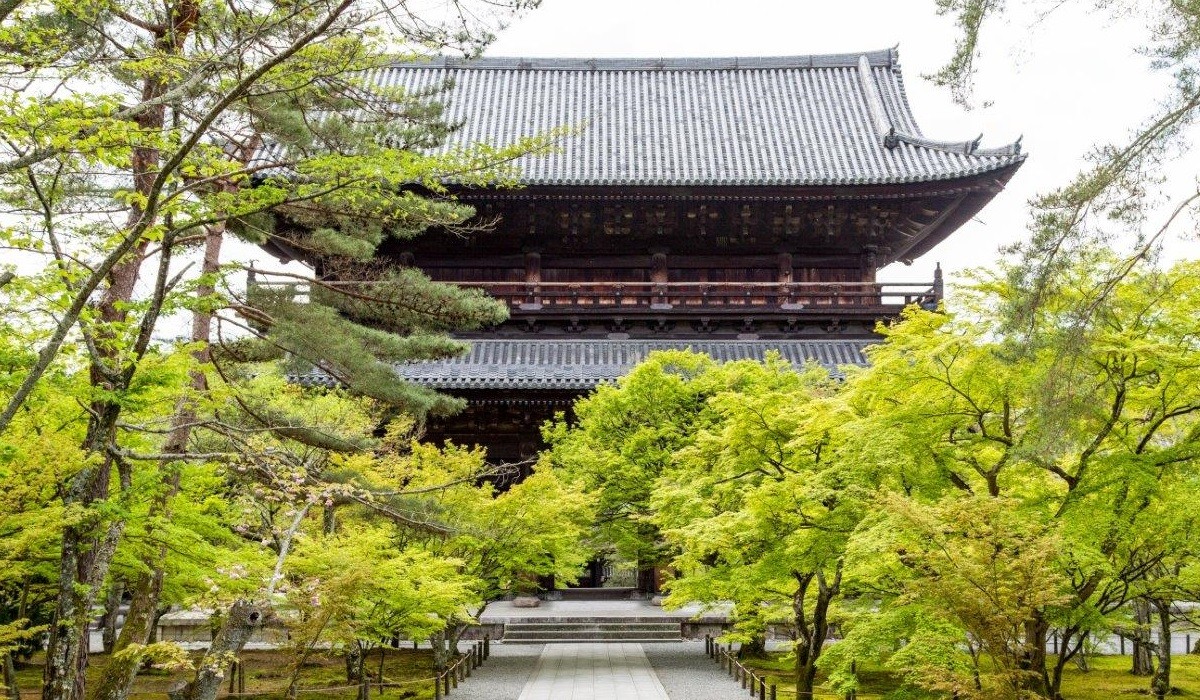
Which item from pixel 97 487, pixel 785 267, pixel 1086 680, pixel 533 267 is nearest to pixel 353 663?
pixel 97 487

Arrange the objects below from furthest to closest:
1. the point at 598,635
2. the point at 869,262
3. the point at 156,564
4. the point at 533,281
Result: the point at 869,262, the point at 533,281, the point at 598,635, the point at 156,564

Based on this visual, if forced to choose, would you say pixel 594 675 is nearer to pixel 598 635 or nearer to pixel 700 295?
pixel 598 635

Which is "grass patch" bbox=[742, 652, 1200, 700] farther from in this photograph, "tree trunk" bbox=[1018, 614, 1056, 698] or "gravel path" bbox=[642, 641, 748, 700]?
"tree trunk" bbox=[1018, 614, 1056, 698]

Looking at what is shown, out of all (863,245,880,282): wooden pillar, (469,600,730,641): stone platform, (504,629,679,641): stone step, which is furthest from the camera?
(863,245,880,282): wooden pillar

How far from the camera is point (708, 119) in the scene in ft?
94.1

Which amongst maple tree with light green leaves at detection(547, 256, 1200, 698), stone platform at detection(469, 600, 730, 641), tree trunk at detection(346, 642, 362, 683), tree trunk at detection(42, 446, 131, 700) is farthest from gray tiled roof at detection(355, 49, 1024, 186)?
tree trunk at detection(42, 446, 131, 700)

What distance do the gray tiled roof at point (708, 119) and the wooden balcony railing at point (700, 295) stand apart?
2.46 meters

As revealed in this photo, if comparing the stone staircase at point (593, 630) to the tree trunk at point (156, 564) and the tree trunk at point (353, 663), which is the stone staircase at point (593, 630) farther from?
the tree trunk at point (156, 564)

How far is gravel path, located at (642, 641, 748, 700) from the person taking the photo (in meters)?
15.1

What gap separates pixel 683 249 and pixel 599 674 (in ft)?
38.5

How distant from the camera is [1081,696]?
623 inches

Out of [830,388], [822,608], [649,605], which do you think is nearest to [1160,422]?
[822,608]

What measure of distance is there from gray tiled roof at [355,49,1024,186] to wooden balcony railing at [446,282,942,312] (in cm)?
246

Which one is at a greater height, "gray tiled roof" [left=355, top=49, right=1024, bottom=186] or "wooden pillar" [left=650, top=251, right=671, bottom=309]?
"gray tiled roof" [left=355, top=49, right=1024, bottom=186]
